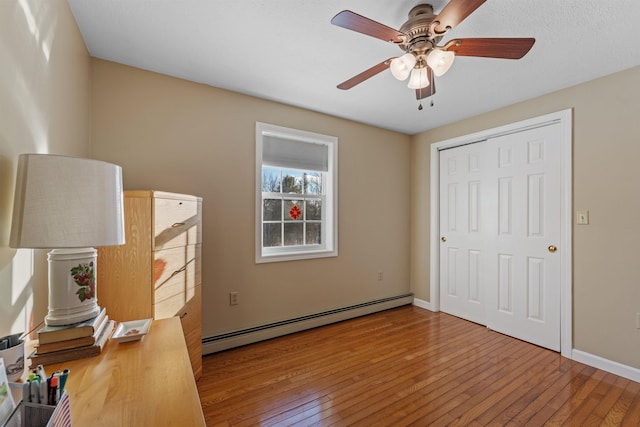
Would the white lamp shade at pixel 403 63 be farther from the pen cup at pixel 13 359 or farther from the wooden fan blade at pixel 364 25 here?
the pen cup at pixel 13 359

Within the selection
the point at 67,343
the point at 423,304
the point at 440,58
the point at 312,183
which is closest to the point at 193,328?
the point at 67,343

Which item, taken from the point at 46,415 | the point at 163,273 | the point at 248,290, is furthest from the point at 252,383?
the point at 46,415

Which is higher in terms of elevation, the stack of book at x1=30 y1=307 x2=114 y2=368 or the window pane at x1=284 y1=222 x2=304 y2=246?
the window pane at x1=284 y1=222 x2=304 y2=246

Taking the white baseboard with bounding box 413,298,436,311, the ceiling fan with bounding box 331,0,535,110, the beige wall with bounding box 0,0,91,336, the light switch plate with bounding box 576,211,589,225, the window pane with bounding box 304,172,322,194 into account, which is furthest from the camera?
the white baseboard with bounding box 413,298,436,311

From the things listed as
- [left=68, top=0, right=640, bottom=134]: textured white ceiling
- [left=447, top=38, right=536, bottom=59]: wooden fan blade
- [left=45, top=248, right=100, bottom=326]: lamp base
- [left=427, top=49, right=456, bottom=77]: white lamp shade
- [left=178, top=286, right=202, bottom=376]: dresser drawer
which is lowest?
[left=178, top=286, right=202, bottom=376]: dresser drawer

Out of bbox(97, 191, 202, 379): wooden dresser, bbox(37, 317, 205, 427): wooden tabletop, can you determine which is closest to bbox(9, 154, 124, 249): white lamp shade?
bbox(37, 317, 205, 427): wooden tabletop

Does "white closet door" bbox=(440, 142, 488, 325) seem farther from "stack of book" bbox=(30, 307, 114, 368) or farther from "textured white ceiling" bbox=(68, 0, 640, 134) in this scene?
"stack of book" bbox=(30, 307, 114, 368)

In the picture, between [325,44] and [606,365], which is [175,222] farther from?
[606,365]

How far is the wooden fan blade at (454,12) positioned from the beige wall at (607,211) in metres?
1.99

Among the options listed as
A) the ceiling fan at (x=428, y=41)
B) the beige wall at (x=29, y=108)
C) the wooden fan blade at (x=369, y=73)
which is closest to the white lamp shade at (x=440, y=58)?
the ceiling fan at (x=428, y=41)

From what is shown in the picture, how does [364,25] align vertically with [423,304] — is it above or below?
above

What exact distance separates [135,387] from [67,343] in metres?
0.38

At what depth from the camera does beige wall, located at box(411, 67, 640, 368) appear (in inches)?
87.2

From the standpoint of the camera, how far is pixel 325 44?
6.37 feet
